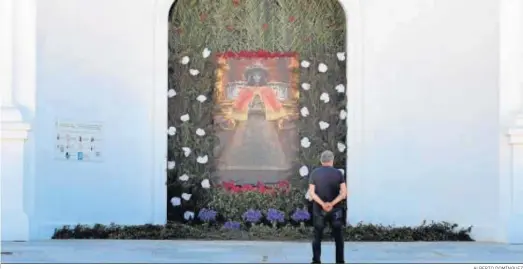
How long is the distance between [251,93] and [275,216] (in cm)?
220

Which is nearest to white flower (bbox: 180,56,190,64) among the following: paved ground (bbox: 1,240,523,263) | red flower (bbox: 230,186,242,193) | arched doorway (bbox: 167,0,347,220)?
arched doorway (bbox: 167,0,347,220)

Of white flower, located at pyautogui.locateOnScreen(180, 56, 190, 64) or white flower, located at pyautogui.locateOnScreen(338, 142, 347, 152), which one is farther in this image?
white flower, located at pyautogui.locateOnScreen(180, 56, 190, 64)

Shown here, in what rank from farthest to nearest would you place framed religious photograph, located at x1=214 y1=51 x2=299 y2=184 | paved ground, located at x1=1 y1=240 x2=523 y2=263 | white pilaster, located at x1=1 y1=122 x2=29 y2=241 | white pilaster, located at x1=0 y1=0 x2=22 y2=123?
framed religious photograph, located at x1=214 y1=51 x2=299 y2=184 < white pilaster, located at x1=0 y1=0 x2=22 y2=123 < white pilaster, located at x1=1 y1=122 x2=29 y2=241 < paved ground, located at x1=1 y1=240 x2=523 y2=263

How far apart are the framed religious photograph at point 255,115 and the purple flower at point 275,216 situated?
2.52 feet

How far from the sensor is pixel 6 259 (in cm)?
1413

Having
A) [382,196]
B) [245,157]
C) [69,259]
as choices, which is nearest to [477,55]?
[382,196]

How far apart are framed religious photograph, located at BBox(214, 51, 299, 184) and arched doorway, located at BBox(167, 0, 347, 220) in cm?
2

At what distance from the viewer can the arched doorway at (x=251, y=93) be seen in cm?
1880

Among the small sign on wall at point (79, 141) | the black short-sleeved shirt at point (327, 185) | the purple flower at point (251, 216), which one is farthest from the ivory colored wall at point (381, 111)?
the black short-sleeved shirt at point (327, 185)

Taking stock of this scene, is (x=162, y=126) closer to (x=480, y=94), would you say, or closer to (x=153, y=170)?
(x=153, y=170)

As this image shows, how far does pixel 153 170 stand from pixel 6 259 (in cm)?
448

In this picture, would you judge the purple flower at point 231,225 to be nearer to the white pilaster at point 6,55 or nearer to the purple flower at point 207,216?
the purple flower at point 207,216

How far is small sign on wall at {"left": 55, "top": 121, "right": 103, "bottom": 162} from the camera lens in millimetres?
17594

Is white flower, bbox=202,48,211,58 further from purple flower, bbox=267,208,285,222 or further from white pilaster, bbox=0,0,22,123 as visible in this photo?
white pilaster, bbox=0,0,22,123
